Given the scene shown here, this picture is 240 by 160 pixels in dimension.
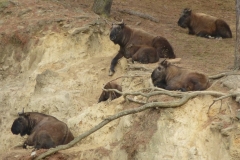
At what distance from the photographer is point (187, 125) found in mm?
13594

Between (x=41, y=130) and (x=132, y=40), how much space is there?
362 cm

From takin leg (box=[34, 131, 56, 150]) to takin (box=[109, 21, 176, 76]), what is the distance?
2803 millimetres

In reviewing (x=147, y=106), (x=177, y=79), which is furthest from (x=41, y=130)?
(x=177, y=79)

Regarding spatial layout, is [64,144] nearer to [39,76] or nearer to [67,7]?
[39,76]

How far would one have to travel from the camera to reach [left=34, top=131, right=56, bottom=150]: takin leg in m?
16.0

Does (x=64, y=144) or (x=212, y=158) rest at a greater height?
(x=212, y=158)

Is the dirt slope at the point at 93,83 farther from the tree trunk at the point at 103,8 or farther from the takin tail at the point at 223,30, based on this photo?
the takin tail at the point at 223,30

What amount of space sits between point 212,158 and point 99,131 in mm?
3469

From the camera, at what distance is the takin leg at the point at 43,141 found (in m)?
16.0

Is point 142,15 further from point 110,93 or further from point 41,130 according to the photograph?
point 41,130

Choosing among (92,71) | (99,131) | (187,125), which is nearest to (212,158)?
(187,125)

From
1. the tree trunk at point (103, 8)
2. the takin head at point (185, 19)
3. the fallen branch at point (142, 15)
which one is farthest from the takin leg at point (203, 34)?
the tree trunk at point (103, 8)

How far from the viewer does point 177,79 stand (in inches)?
595

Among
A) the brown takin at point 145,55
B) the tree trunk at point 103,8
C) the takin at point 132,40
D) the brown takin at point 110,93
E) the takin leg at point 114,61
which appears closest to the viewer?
the brown takin at point 110,93
